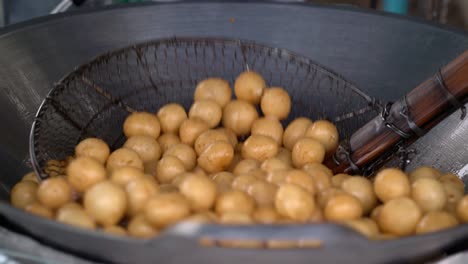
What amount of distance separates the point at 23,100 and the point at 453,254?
0.85 m

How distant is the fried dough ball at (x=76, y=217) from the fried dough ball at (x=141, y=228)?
0.05 m

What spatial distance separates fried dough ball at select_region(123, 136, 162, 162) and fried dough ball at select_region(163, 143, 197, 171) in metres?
0.03

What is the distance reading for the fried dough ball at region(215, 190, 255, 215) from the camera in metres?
0.78

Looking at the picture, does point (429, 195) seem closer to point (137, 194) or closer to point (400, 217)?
point (400, 217)

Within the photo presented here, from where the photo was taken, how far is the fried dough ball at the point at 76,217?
2.35 ft

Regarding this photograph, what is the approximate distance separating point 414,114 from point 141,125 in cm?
53

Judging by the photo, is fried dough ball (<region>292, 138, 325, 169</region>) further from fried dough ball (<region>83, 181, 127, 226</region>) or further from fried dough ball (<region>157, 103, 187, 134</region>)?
fried dough ball (<region>83, 181, 127, 226</region>)

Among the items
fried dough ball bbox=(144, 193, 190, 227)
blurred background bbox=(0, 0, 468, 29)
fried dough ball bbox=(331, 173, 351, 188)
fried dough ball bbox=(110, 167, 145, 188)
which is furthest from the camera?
blurred background bbox=(0, 0, 468, 29)

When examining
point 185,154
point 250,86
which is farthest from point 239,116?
point 185,154

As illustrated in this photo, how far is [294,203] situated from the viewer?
767 mm

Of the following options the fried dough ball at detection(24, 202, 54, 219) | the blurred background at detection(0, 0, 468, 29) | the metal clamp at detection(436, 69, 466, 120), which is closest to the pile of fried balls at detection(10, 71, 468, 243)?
the fried dough ball at detection(24, 202, 54, 219)

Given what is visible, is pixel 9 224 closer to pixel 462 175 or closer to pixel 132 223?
pixel 132 223

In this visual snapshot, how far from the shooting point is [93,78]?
1202 mm

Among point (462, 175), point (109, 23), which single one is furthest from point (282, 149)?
point (109, 23)
